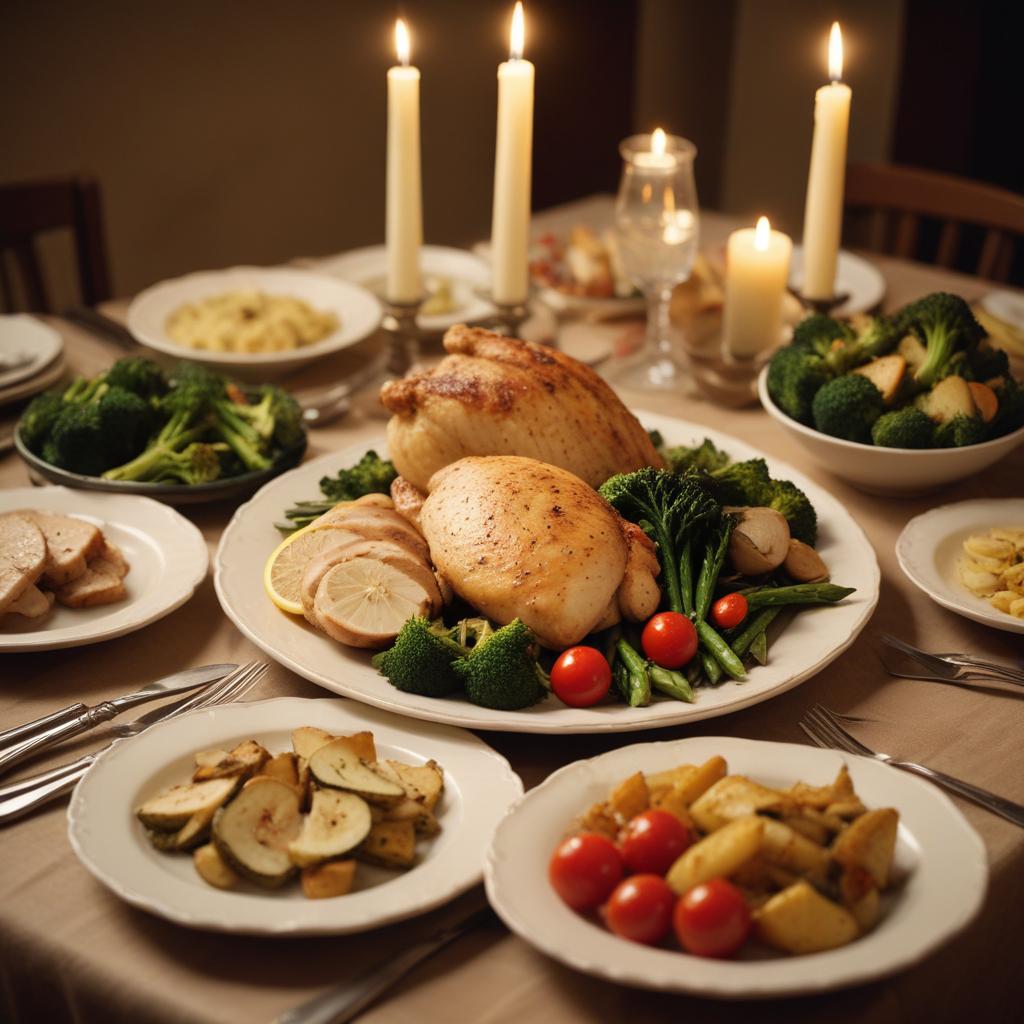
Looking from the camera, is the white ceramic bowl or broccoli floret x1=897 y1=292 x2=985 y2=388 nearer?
the white ceramic bowl

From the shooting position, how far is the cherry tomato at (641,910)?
146 centimetres

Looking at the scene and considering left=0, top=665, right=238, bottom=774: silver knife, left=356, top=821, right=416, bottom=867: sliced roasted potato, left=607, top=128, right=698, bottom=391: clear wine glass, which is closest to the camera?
left=356, top=821, right=416, bottom=867: sliced roasted potato

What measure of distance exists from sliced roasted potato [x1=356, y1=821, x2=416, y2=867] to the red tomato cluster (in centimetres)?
20

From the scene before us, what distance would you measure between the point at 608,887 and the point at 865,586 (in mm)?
1012

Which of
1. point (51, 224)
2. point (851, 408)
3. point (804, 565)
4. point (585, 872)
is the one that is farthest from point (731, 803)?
point (51, 224)

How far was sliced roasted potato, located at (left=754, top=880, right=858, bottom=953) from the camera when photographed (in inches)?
56.3

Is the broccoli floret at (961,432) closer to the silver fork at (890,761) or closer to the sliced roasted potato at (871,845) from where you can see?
the silver fork at (890,761)

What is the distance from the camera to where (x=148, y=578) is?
2.47 meters

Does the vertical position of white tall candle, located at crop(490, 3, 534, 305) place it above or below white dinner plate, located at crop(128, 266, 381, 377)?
above

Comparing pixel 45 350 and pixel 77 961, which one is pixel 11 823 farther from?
pixel 45 350

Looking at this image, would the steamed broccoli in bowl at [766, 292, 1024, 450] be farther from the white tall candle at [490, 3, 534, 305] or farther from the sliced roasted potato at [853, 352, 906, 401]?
the white tall candle at [490, 3, 534, 305]

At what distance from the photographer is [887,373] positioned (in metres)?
2.82

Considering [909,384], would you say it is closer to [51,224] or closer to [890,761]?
[890,761]

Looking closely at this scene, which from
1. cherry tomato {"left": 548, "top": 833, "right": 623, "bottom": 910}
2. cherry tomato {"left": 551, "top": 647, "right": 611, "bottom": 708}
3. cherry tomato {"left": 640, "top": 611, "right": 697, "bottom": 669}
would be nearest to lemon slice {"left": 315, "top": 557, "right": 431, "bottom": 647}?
cherry tomato {"left": 551, "top": 647, "right": 611, "bottom": 708}
